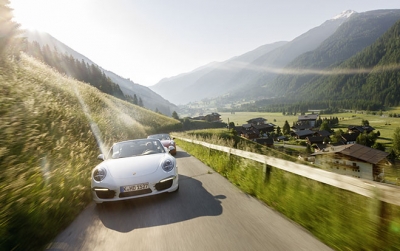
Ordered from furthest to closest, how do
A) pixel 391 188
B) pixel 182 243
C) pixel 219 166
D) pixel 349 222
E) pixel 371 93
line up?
pixel 371 93, pixel 219 166, pixel 182 243, pixel 349 222, pixel 391 188

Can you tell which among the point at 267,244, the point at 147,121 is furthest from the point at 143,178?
the point at 147,121

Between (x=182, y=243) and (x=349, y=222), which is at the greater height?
(x=349, y=222)

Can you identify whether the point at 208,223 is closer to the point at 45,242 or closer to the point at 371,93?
the point at 45,242

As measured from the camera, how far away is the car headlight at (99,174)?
15.9 feet

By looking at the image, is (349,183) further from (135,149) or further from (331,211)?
(135,149)

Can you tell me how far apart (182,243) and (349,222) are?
2.06 meters

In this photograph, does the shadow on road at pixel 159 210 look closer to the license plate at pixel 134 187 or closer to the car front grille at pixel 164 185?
the car front grille at pixel 164 185

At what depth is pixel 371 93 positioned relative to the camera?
603 feet

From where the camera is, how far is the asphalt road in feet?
10.0

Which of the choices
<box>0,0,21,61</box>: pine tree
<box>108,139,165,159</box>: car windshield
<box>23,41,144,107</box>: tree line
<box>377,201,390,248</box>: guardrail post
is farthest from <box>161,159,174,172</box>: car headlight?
<box>23,41,144,107</box>: tree line

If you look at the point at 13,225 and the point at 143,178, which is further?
the point at 143,178

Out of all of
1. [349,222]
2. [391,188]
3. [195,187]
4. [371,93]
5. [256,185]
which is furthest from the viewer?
[371,93]

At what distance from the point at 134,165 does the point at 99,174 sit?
71cm

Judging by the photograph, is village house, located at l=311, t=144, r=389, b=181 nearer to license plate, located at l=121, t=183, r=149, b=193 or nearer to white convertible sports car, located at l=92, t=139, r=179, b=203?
white convertible sports car, located at l=92, t=139, r=179, b=203
